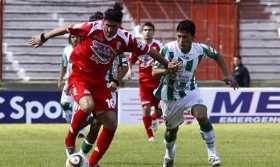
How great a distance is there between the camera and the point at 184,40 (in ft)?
41.4

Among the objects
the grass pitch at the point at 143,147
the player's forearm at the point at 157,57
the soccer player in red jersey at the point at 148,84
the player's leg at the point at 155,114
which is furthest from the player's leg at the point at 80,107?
the player's leg at the point at 155,114

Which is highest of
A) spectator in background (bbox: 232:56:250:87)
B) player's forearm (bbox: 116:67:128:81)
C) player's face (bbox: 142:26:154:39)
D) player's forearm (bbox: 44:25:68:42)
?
player's forearm (bbox: 44:25:68:42)

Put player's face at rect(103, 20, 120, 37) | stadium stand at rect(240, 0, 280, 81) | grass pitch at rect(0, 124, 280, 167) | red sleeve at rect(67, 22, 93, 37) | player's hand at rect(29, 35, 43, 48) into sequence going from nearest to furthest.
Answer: player's hand at rect(29, 35, 43, 48) → player's face at rect(103, 20, 120, 37) → red sleeve at rect(67, 22, 93, 37) → grass pitch at rect(0, 124, 280, 167) → stadium stand at rect(240, 0, 280, 81)

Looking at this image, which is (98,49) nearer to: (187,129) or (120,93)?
(187,129)

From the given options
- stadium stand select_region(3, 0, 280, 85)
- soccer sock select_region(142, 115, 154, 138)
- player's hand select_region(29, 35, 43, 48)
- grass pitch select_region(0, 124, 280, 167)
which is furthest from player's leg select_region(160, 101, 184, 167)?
stadium stand select_region(3, 0, 280, 85)

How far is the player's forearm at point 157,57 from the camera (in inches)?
466

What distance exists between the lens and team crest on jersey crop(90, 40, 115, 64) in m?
11.5

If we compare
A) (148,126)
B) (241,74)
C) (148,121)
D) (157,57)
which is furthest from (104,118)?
(241,74)

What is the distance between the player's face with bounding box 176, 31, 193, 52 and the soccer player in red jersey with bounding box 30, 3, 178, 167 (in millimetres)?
962

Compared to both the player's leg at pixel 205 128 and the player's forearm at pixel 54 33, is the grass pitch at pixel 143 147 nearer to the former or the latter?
the player's leg at pixel 205 128

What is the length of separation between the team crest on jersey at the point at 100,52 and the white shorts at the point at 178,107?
1.74m

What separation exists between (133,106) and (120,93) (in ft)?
1.73

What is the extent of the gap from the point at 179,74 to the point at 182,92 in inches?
10.6

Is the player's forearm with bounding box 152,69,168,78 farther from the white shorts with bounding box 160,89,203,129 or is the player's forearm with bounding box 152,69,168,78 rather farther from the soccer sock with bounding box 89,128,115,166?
the soccer sock with bounding box 89,128,115,166
